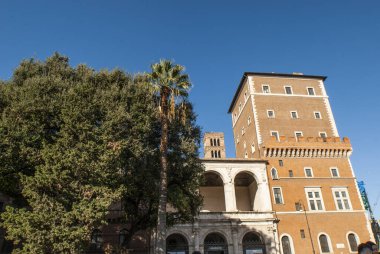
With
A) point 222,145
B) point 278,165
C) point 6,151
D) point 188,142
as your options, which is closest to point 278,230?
→ point 278,165

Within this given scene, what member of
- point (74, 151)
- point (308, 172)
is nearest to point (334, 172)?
point (308, 172)

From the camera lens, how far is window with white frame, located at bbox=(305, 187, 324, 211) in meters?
33.0

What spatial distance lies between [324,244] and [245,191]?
10928 mm

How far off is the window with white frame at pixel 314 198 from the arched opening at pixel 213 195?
10.00 metres

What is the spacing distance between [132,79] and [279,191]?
21.2m

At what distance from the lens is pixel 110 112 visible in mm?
17797

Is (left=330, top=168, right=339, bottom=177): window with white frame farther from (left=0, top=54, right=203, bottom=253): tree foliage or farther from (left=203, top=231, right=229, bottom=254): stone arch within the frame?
(left=0, top=54, right=203, bottom=253): tree foliage

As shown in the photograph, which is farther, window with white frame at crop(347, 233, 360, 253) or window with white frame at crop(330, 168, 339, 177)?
window with white frame at crop(330, 168, 339, 177)

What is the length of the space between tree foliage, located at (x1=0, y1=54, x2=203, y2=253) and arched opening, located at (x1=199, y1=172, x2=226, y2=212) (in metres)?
15.9

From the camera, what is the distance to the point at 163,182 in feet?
60.5

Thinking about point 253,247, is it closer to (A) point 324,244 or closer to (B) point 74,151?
(A) point 324,244

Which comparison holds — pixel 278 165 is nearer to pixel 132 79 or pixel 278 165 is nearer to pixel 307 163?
pixel 307 163

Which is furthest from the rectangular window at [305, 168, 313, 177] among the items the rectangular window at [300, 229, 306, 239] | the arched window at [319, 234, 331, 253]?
the arched window at [319, 234, 331, 253]

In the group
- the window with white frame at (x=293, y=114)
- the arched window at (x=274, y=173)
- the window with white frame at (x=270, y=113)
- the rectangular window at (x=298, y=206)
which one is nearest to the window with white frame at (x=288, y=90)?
the window with white frame at (x=293, y=114)
